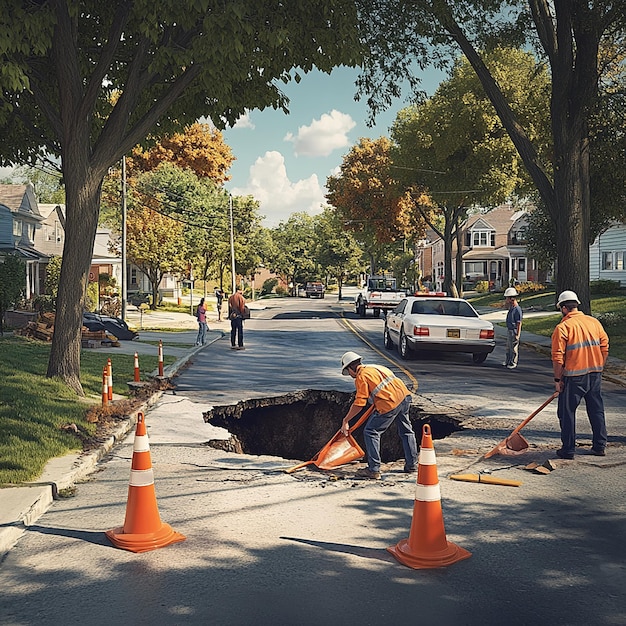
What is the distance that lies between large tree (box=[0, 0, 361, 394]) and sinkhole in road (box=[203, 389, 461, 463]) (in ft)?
9.01

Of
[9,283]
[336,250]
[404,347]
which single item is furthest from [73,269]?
[336,250]

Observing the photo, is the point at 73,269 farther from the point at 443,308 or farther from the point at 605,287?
the point at 605,287

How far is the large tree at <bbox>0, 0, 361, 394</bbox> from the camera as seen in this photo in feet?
37.7

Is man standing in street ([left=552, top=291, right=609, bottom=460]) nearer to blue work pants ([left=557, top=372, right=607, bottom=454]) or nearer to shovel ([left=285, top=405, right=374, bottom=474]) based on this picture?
blue work pants ([left=557, top=372, right=607, bottom=454])

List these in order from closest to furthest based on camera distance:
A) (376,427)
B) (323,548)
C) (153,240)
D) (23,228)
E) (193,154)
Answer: (323,548) < (376,427) < (23,228) < (153,240) < (193,154)

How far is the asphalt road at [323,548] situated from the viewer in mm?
4734

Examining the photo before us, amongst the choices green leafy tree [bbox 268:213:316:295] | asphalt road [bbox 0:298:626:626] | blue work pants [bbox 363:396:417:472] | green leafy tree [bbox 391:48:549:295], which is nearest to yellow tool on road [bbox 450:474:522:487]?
asphalt road [bbox 0:298:626:626]

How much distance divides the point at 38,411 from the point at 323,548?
610cm

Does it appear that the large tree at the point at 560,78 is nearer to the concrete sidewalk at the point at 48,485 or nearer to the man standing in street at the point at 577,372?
the concrete sidewalk at the point at 48,485

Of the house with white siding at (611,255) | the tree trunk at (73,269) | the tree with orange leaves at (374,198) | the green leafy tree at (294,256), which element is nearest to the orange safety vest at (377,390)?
the tree trunk at (73,269)

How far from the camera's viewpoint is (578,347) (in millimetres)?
8750

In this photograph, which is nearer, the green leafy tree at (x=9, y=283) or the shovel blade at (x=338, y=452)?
the shovel blade at (x=338, y=452)

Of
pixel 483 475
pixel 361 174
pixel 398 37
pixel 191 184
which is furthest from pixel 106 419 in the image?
pixel 191 184

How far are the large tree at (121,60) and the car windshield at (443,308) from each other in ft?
24.5
